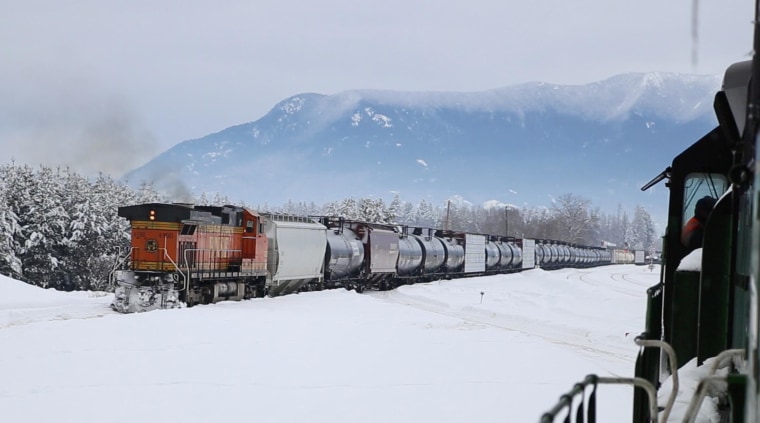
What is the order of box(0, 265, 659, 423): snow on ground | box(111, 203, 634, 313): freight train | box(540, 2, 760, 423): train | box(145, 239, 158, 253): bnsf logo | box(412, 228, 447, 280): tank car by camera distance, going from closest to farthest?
box(540, 2, 760, 423): train
box(0, 265, 659, 423): snow on ground
box(111, 203, 634, 313): freight train
box(145, 239, 158, 253): bnsf logo
box(412, 228, 447, 280): tank car

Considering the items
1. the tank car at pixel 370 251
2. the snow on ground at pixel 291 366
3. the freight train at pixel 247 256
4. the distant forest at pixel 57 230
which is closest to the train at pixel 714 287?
the snow on ground at pixel 291 366

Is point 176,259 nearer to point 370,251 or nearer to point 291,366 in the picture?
point 291,366

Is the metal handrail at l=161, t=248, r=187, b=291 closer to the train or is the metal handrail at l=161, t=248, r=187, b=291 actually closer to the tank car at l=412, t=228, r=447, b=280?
the train

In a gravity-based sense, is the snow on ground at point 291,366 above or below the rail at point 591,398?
below

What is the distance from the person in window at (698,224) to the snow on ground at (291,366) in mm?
4106

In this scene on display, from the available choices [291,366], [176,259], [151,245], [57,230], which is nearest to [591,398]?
[291,366]

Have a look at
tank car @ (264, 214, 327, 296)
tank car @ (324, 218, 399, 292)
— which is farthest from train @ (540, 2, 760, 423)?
tank car @ (324, 218, 399, 292)

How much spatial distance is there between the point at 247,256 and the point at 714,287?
23303 mm

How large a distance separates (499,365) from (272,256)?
16169mm

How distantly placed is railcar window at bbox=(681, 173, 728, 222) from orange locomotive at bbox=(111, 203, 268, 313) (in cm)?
1845

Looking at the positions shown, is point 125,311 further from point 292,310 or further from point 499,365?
point 499,365

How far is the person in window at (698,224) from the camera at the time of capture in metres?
7.22

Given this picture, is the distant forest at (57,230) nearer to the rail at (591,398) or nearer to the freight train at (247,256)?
the freight train at (247,256)

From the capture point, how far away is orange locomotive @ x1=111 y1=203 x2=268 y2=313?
77.8ft
